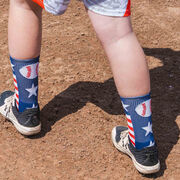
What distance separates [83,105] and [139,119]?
654 mm

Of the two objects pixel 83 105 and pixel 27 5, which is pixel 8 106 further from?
pixel 27 5

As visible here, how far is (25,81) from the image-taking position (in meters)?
2.41

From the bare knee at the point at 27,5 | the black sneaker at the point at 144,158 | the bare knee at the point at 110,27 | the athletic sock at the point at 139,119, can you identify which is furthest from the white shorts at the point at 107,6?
the black sneaker at the point at 144,158

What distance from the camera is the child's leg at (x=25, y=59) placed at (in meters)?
2.29

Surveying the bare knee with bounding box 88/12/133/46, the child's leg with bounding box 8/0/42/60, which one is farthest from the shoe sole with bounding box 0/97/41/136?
the bare knee with bounding box 88/12/133/46

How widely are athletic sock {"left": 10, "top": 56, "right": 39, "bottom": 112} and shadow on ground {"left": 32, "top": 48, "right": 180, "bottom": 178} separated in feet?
0.67

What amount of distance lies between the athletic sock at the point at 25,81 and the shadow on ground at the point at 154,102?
203 mm

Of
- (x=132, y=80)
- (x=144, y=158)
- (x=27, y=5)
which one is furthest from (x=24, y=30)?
(x=144, y=158)

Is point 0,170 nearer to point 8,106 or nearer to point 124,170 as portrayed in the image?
point 8,106

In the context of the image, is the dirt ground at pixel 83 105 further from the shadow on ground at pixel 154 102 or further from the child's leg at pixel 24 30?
the child's leg at pixel 24 30

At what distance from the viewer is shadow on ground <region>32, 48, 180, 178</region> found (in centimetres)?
259

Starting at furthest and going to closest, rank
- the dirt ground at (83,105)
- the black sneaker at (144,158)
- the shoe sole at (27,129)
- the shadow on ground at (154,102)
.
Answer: the shadow on ground at (154,102) → the shoe sole at (27,129) → the dirt ground at (83,105) → the black sneaker at (144,158)

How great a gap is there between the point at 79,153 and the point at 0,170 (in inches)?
17.0

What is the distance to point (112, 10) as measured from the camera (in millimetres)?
1913
